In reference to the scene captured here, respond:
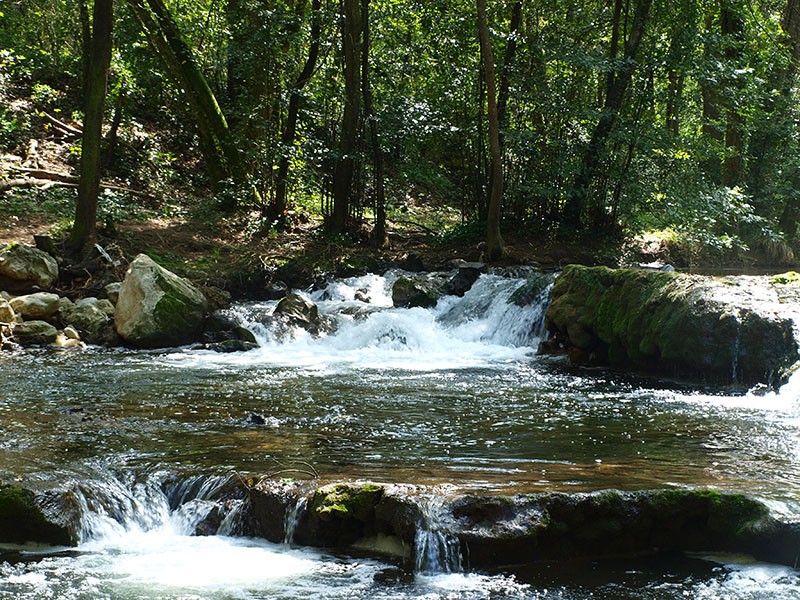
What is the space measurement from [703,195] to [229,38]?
10.5 metres

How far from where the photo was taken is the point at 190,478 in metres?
5.65

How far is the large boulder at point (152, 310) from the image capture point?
1205 cm

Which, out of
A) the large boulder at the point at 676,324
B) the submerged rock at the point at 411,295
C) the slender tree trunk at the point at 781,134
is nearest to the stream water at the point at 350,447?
the large boulder at the point at 676,324

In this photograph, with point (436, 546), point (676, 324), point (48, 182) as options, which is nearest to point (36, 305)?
point (48, 182)

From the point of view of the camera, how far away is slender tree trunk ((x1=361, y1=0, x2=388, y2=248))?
55.4ft

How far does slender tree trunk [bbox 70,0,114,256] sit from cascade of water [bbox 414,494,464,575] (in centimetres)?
1027

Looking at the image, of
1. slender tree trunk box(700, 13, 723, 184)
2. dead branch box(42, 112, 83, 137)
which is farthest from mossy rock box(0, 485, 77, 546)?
dead branch box(42, 112, 83, 137)

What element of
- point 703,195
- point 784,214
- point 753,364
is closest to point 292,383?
point 753,364

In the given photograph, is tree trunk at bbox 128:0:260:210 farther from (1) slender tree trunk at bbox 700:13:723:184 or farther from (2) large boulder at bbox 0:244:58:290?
(1) slender tree trunk at bbox 700:13:723:184

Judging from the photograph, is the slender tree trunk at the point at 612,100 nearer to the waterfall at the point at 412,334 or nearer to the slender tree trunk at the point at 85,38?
the waterfall at the point at 412,334

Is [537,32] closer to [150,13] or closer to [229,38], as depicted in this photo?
[229,38]

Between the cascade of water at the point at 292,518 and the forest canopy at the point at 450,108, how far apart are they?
11.7m

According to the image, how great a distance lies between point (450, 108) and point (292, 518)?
1370cm

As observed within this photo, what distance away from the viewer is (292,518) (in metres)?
5.16
